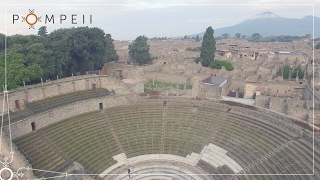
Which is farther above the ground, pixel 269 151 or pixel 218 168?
pixel 269 151

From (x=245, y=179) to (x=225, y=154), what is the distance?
11.0ft

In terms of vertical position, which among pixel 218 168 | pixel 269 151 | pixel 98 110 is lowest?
pixel 218 168

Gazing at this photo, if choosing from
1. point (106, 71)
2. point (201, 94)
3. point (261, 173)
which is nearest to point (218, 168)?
point (261, 173)

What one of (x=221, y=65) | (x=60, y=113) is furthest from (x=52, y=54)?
(x=221, y=65)

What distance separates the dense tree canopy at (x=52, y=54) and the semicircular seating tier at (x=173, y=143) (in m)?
9.82

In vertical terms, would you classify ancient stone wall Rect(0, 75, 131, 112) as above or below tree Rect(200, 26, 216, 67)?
below

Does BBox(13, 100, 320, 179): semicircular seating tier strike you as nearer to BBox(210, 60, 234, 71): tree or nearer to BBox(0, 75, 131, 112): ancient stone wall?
BBox(0, 75, 131, 112): ancient stone wall

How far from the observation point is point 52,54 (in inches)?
1401

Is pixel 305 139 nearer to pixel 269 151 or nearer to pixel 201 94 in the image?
pixel 269 151

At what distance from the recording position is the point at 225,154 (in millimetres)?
21578

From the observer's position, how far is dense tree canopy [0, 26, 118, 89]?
29034 mm

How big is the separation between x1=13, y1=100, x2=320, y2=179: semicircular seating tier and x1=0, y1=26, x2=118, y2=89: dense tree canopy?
9.82 meters

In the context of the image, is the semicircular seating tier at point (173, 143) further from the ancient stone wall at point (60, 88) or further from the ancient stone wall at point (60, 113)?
the ancient stone wall at point (60, 88)

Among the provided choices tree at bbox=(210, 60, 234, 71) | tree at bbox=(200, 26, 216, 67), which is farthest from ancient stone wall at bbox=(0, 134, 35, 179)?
tree at bbox=(200, 26, 216, 67)
